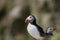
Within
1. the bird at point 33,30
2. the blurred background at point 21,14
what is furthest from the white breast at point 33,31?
the blurred background at point 21,14

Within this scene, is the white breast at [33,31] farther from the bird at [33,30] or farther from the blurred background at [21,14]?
the blurred background at [21,14]

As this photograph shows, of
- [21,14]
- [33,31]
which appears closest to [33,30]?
[33,31]

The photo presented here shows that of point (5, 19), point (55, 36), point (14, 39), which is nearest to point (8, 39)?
point (14, 39)

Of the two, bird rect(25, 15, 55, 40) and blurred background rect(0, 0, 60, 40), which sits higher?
blurred background rect(0, 0, 60, 40)

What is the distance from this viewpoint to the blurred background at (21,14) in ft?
17.8

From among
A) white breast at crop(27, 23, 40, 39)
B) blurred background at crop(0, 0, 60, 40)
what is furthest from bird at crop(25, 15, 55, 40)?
blurred background at crop(0, 0, 60, 40)

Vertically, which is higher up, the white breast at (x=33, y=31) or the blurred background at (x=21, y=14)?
the blurred background at (x=21, y=14)

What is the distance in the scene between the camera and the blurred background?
17.8 feet

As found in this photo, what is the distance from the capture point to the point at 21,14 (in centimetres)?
594

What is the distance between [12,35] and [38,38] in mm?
4060

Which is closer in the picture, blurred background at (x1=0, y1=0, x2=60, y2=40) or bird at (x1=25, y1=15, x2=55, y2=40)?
bird at (x1=25, y1=15, x2=55, y2=40)

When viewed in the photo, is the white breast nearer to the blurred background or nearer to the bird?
the bird

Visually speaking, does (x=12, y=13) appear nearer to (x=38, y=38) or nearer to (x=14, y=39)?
(x=14, y=39)

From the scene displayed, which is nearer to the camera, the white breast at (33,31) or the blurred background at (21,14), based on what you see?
the white breast at (33,31)
